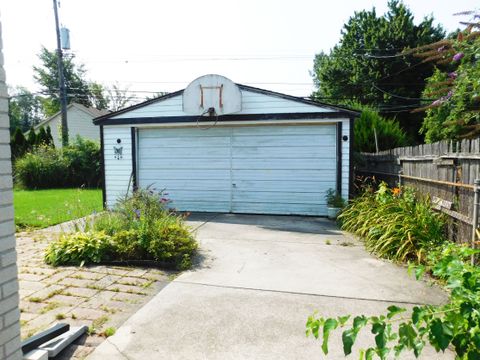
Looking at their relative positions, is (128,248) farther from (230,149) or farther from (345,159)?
(345,159)

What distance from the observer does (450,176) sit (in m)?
4.78

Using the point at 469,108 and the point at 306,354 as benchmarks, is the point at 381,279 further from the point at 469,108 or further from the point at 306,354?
the point at 469,108

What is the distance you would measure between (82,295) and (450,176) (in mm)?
4782

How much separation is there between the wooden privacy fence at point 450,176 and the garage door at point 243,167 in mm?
2073

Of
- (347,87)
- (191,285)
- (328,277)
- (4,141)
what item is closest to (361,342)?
(328,277)

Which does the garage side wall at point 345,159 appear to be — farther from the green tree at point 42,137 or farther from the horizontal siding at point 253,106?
the green tree at point 42,137

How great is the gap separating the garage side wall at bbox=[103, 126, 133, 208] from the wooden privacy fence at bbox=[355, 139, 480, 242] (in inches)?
261

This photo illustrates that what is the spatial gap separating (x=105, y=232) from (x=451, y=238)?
4866 mm

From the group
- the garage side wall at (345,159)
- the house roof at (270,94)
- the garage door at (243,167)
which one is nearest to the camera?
the house roof at (270,94)

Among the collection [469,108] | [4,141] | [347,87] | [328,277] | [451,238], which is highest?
[347,87]

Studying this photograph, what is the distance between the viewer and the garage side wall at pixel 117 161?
30.7 feet

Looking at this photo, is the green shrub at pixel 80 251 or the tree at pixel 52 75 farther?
the tree at pixel 52 75

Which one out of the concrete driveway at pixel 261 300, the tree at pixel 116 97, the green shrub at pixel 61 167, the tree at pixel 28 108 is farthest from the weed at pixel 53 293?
the tree at pixel 28 108

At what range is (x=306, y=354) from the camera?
2.60m
